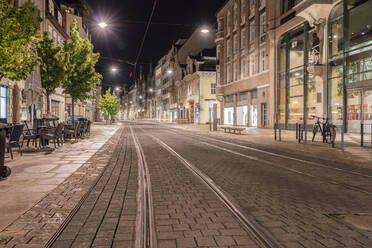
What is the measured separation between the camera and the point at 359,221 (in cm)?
355

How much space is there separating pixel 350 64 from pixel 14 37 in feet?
63.3

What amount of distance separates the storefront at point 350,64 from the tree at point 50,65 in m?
18.2

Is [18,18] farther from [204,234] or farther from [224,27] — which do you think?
[224,27]

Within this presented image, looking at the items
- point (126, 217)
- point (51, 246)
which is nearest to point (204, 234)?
point (126, 217)

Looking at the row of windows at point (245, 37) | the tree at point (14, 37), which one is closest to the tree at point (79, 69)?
the tree at point (14, 37)

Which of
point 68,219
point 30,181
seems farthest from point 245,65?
point 68,219

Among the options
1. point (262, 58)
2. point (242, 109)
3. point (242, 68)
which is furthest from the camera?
point (242, 109)

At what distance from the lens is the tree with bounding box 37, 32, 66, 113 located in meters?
17.0

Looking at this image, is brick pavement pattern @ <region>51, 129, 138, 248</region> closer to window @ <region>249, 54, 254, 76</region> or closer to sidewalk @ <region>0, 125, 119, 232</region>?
sidewalk @ <region>0, 125, 119, 232</region>

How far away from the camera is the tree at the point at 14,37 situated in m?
10.1

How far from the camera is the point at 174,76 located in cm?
6725

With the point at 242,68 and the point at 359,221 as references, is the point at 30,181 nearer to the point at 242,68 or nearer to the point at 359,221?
the point at 359,221

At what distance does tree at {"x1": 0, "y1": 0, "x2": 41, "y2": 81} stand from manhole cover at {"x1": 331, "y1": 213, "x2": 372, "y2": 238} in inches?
439

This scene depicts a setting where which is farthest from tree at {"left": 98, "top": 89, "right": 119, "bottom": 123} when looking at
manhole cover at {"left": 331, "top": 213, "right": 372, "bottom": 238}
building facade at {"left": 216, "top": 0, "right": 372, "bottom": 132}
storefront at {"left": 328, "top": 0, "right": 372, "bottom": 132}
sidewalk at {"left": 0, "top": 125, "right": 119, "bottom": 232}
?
manhole cover at {"left": 331, "top": 213, "right": 372, "bottom": 238}
